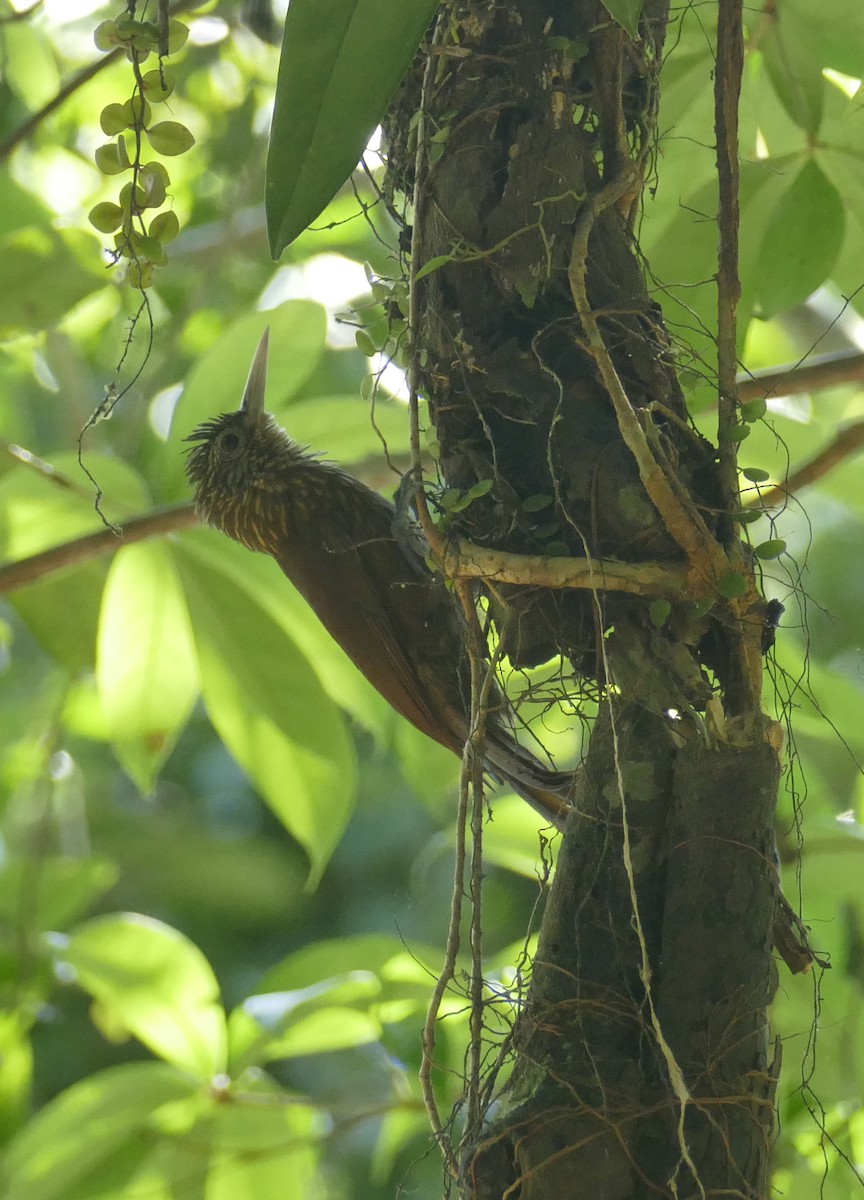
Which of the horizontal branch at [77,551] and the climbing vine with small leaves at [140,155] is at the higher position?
the horizontal branch at [77,551]

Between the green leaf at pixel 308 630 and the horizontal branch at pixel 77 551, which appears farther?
the green leaf at pixel 308 630

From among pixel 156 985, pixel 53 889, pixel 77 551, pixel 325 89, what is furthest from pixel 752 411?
pixel 53 889

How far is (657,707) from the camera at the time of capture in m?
0.88

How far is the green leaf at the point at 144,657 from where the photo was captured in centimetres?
172

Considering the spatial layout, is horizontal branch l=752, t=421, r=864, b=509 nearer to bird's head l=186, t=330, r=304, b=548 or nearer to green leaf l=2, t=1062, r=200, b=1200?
bird's head l=186, t=330, r=304, b=548

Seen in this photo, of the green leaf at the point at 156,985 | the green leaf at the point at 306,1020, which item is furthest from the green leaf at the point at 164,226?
the green leaf at the point at 156,985

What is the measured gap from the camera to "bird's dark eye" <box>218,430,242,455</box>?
78.1 inches

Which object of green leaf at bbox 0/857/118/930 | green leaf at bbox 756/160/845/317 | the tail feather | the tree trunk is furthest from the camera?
green leaf at bbox 0/857/118/930

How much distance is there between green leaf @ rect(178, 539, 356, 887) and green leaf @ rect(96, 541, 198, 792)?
10cm

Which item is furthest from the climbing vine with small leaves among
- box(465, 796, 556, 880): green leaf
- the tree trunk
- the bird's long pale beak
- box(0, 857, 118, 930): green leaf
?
box(0, 857, 118, 930): green leaf

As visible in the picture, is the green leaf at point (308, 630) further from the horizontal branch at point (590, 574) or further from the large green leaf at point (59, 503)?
the horizontal branch at point (590, 574)

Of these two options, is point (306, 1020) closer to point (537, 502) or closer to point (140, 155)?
point (537, 502)

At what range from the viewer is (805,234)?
4.42 ft

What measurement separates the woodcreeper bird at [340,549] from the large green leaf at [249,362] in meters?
0.03
